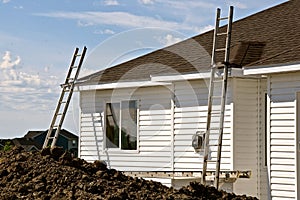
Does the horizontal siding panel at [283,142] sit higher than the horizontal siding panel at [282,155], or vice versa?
the horizontal siding panel at [283,142]

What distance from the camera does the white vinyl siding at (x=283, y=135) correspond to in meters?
12.8

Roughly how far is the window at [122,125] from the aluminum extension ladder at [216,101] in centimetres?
314

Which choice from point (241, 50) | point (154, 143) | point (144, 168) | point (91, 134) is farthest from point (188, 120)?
point (91, 134)

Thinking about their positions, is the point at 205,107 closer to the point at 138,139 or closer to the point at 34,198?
the point at 138,139

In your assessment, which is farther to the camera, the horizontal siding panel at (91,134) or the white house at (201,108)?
the horizontal siding panel at (91,134)

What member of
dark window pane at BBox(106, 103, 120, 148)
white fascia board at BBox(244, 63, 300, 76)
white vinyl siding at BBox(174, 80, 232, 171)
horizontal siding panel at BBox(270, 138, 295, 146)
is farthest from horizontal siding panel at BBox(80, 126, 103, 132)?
horizontal siding panel at BBox(270, 138, 295, 146)

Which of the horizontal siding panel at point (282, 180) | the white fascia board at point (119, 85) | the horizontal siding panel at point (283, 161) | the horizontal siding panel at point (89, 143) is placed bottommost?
the horizontal siding panel at point (282, 180)

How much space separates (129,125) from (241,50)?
3887 mm

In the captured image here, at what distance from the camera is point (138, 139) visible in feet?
56.1

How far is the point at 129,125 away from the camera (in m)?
17.6

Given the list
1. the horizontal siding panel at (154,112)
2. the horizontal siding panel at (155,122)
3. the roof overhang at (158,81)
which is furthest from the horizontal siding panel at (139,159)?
the roof overhang at (158,81)

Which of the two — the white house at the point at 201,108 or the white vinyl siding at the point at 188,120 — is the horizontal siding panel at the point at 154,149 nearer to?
the white house at the point at 201,108

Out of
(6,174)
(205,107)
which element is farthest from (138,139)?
(6,174)

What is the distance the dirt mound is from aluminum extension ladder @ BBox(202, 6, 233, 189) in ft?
13.3
